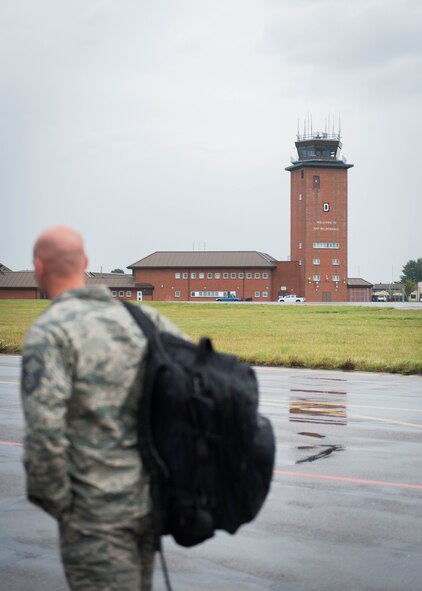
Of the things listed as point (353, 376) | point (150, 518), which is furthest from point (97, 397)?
point (353, 376)

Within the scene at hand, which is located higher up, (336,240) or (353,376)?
(336,240)

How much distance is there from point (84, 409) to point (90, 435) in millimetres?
101

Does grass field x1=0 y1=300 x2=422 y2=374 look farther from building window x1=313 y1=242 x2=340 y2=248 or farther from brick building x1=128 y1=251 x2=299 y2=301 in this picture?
Result: brick building x1=128 y1=251 x2=299 y2=301

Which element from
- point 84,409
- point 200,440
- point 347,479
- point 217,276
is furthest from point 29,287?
point 200,440

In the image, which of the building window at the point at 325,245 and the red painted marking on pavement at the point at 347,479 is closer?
the red painted marking on pavement at the point at 347,479

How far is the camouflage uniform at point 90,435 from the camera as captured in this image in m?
3.51

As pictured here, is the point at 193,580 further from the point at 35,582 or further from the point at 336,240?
the point at 336,240

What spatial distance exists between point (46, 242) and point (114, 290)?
13864 cm

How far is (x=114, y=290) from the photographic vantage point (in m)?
142

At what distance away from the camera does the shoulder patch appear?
11.5 feet

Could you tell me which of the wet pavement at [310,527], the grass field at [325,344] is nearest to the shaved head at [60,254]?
the wet pavement at [310,527]

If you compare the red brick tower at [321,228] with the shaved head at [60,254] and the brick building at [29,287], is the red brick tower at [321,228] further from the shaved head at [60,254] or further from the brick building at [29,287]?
the shaved head at [60,254]

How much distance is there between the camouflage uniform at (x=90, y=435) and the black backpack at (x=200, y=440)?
0.07 m

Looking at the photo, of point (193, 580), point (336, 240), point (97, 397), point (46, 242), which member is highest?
point (336, 240)
